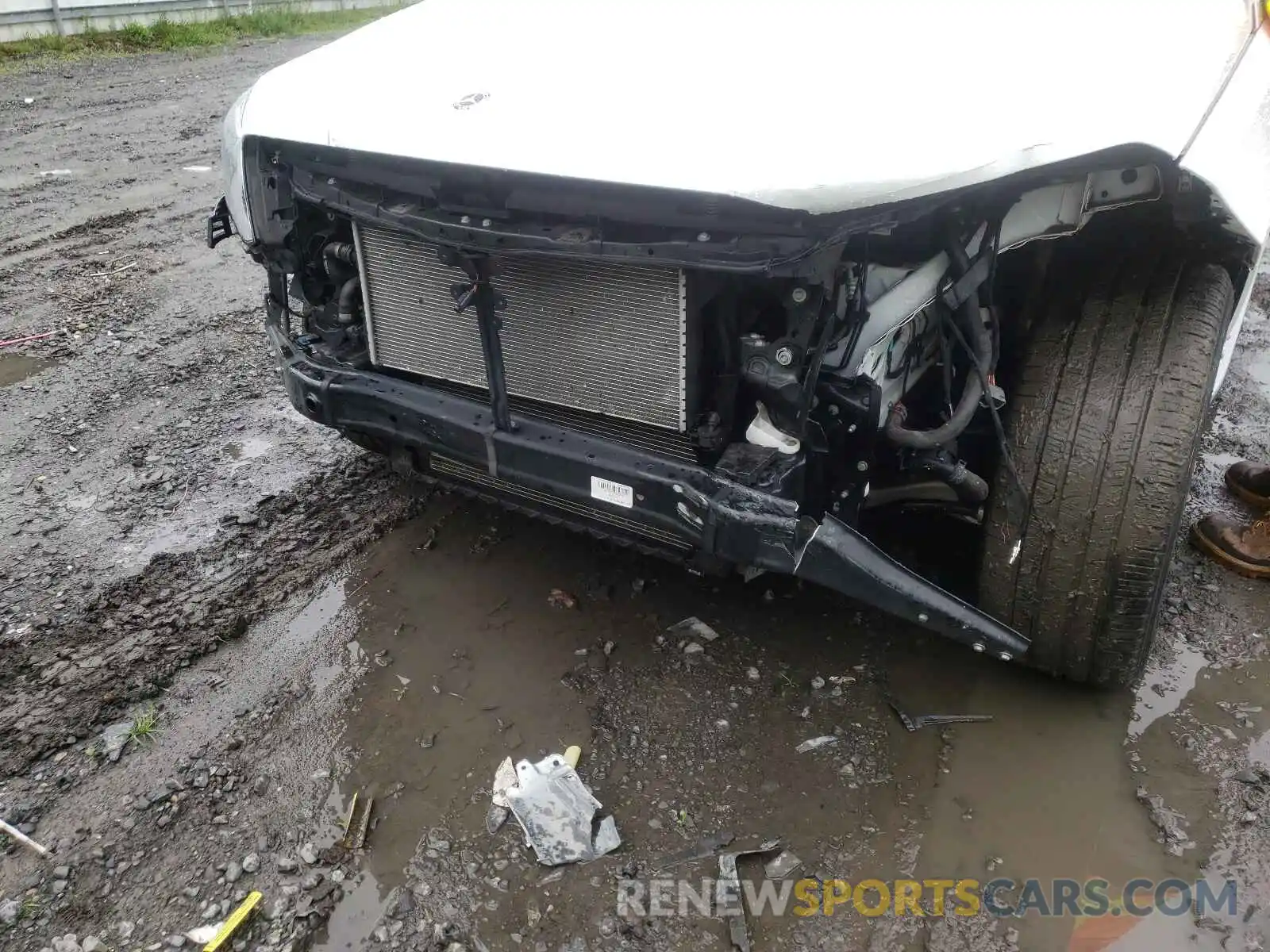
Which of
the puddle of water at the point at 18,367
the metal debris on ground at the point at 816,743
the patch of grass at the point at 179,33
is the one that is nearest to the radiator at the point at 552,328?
the metal debris on ground at the point at 816,743

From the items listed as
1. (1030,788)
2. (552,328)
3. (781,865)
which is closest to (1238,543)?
(1030,788)

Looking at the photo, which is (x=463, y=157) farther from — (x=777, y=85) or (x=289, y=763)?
(x=289, y=763)

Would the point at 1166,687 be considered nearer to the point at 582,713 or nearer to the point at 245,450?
the point at 582,713

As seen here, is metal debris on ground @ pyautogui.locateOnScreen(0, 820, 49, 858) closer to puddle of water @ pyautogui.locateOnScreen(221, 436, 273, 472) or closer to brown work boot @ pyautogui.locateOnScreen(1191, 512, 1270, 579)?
puddle of water @ pyautogui.locateOnScreen(221, 436, 273, 472)

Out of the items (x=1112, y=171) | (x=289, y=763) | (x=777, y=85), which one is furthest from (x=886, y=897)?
(x=777, y=85)

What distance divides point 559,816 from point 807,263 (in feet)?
4.48

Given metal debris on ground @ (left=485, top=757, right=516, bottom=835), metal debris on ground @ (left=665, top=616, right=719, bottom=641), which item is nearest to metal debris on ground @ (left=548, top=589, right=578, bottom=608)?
metal debris on ground @ (left=665, top=616, right=719, bottom=641)

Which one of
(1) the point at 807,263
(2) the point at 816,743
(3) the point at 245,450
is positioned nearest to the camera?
(1) the point at 807,263

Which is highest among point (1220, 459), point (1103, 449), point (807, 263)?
point (807, 263)

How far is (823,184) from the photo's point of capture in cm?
181

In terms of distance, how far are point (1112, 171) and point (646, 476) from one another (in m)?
1.19

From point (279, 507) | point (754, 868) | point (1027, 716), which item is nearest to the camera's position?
point (754, 868)

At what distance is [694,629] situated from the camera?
2.89 meters

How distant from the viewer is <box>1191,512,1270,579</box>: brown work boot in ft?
10.2
